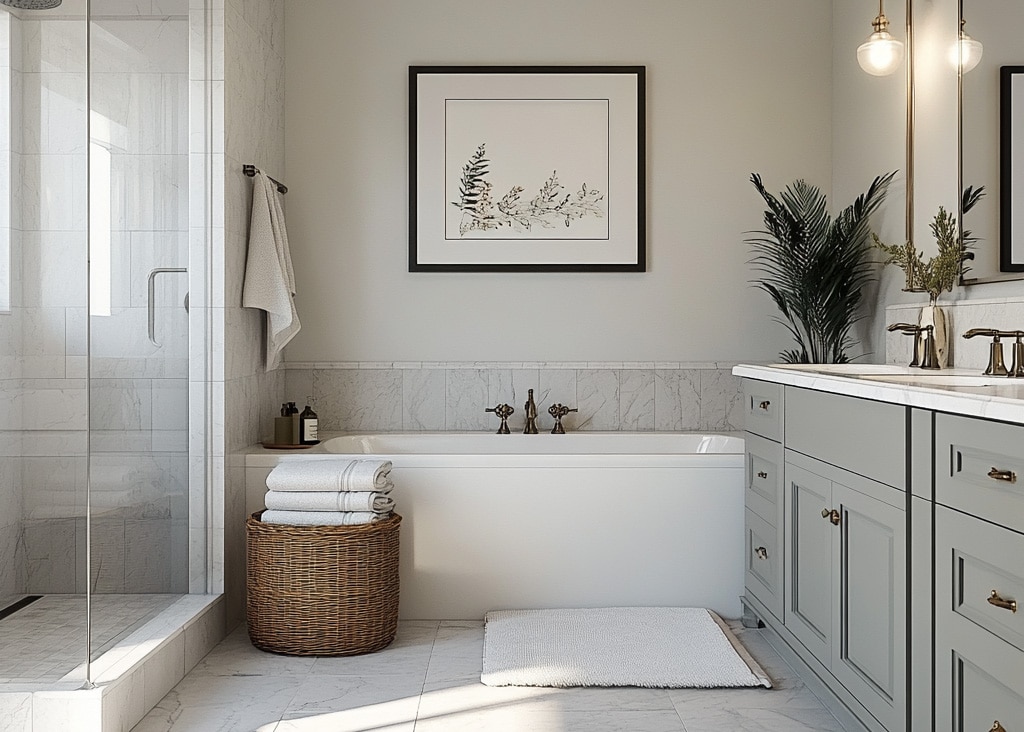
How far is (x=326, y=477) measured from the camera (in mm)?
3125

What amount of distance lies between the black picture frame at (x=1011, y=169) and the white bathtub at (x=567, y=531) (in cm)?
114

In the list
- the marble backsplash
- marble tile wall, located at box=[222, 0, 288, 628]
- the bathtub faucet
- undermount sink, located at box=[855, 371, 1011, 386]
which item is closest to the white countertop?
undermount sink, located at box=[855, 371, 1011, 386]

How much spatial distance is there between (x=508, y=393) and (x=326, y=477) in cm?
119

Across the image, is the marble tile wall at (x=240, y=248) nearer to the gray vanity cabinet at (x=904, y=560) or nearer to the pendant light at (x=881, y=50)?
the gray vanity cabinet at (x=904, y=560)

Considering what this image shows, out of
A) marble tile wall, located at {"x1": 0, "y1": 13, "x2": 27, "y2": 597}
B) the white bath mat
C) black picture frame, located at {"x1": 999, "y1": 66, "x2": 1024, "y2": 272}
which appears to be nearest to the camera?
marble tile wall, located at {"x1": 0, "y1": 13, "x2": 27, "y2": 597}

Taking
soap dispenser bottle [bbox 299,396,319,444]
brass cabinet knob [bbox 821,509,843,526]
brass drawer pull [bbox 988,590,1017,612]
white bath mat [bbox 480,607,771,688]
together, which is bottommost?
white bath mat [bbox 480,607,771,688]

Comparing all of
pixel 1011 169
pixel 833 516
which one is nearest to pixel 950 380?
pixel 833 516

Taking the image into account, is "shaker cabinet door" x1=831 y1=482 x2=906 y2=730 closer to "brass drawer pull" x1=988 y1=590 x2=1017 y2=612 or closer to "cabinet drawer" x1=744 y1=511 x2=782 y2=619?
"brass drawer pull" x1=988 y1=590 x2=1017 y2=612

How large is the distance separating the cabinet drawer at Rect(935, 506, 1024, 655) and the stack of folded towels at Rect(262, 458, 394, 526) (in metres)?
1.78

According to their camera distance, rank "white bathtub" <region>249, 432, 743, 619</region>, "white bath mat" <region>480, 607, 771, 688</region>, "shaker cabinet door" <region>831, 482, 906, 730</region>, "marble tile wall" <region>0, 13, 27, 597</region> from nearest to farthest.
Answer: "shaker cabinet door" <region>831, 482, 906, 730</region>, "marble tile wall" <region>0, 13, 27, 597</region>, "white bath mat" <region>480, 607, 771, 688</region>, "white bathtub" <region>249, 432, 743, 619</region>

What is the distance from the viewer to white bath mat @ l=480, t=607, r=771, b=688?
284 centimetres

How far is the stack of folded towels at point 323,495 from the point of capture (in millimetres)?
3123

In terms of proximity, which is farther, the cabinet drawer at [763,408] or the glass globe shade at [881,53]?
the glass globe shade at [881,53]

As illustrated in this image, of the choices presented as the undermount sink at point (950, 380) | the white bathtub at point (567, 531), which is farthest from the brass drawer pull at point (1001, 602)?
the white bathtub at point (567, 531)
